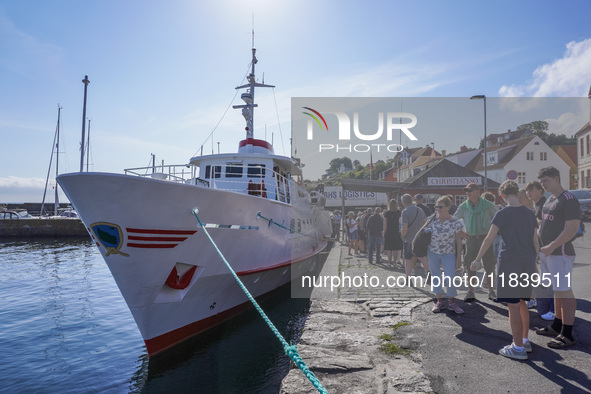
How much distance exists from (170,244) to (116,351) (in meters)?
2.77

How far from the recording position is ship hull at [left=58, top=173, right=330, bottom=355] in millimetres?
5715

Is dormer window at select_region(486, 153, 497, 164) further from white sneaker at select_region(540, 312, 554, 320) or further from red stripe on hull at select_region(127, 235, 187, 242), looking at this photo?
red stripe on hull at select_region(127, 235, 187, 242)

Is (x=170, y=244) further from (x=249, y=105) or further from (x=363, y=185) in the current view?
(x=363, y=185)

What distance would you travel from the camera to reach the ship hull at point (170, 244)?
5715mm

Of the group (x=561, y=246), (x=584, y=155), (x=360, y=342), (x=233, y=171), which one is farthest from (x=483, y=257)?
(x=584, y=155)

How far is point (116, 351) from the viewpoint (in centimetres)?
732

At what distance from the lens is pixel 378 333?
497 cm

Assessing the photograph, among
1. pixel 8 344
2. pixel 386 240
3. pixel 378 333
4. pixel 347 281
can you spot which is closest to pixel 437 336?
pixel 378 333

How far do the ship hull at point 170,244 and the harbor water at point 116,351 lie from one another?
20.4 inches

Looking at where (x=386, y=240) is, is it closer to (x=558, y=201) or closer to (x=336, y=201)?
(x=558, y=201)

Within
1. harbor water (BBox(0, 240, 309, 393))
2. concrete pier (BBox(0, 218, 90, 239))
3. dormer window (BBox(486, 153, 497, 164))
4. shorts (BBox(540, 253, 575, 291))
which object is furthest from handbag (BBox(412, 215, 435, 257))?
dormer window (BBox(486, 153, 497, 164))

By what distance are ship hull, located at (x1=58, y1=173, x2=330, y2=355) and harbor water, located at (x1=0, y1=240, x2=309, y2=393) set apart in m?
0.52

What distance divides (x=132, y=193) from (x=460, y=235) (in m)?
4.95

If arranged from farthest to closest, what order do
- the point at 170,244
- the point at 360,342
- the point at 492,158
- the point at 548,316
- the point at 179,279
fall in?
the point at 492,158
the point at 179,279
the point at 170,244
the point at 548,316
the point at 360,342
